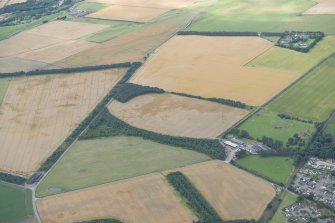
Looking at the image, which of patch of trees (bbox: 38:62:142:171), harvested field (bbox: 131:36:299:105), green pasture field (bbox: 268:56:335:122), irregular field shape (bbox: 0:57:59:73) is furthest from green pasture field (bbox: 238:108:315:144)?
irregular field shape (bbox: 0:57:59:73)

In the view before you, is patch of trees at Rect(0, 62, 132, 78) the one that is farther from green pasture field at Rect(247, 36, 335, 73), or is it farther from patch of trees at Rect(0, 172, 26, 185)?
patch of trees at Rect(0, 172, 26, 185)

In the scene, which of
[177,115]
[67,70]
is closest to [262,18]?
[67,70]

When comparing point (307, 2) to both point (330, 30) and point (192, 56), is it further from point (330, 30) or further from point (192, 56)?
point (192, 56)

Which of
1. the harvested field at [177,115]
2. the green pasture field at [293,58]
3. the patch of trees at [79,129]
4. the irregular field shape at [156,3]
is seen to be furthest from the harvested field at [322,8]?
the harvested field at [177,115]

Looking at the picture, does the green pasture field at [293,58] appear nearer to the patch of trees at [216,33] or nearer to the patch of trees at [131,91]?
the patch of trees at [216,33]

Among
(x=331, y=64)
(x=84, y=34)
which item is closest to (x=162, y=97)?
(x=331, y=64)
